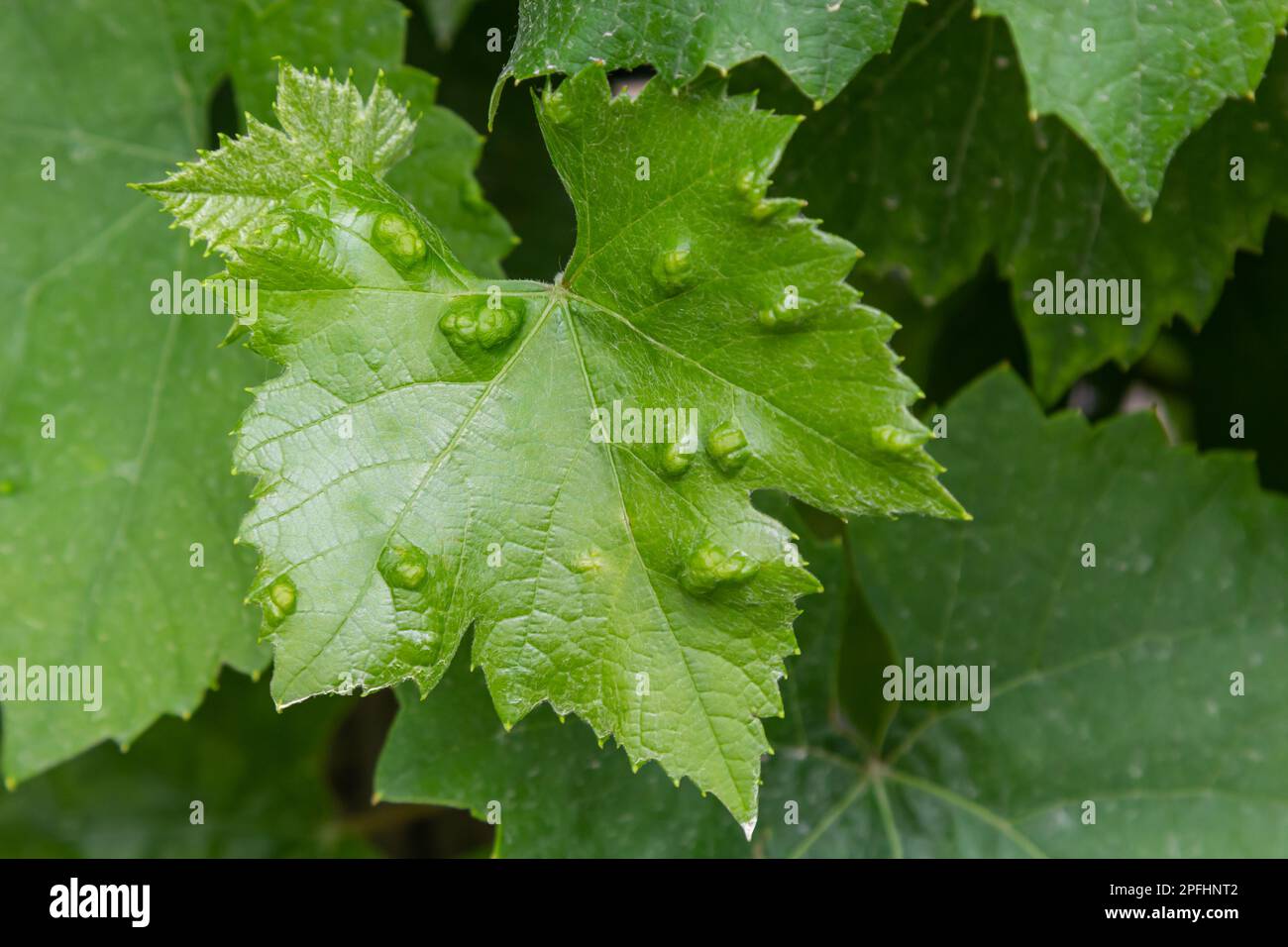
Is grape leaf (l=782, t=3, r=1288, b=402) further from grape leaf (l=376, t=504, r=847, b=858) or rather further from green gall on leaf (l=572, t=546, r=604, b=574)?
green gall on leaf (l=572, t=546, r=604, b=574)

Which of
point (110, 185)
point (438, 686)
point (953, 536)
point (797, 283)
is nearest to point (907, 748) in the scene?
point (953, 536)

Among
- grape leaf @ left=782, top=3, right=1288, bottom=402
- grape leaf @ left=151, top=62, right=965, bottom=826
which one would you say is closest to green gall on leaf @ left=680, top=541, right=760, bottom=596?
grape leaf @ left=151, top=62, right=965, bottom=826

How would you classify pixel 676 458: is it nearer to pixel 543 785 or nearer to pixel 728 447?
pixel 728 447

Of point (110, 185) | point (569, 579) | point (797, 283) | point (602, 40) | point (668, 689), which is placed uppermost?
point (110, 185)

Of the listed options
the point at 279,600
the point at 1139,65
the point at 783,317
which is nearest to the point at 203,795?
the point at 279,600
